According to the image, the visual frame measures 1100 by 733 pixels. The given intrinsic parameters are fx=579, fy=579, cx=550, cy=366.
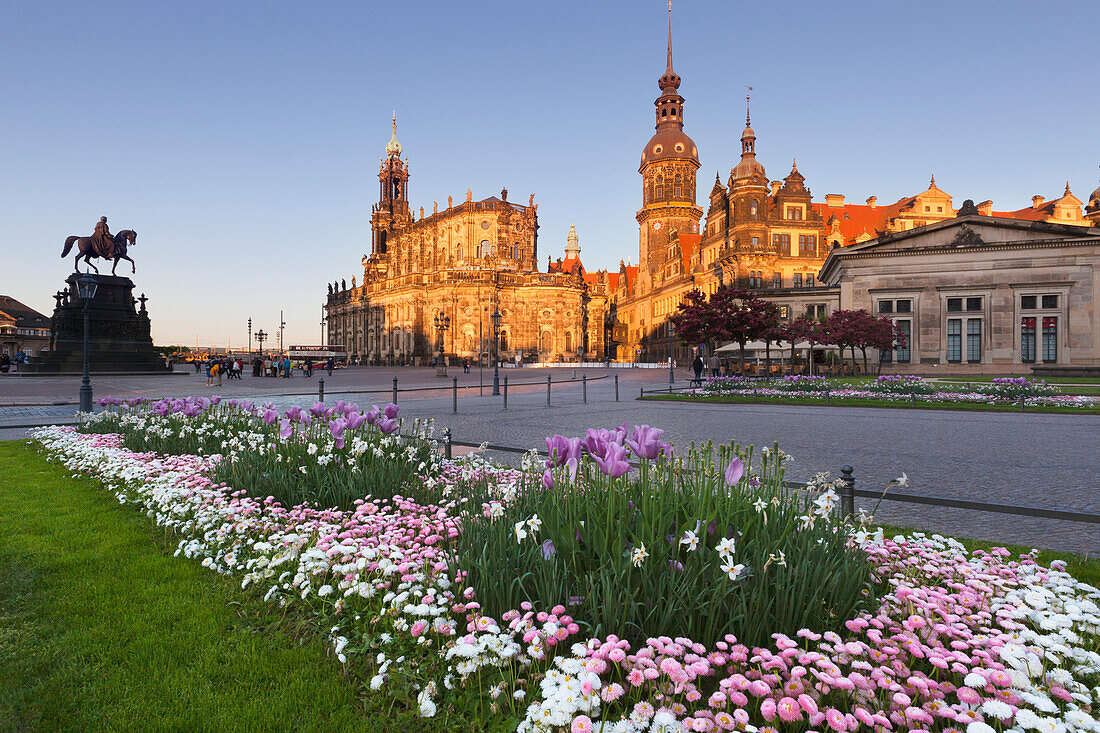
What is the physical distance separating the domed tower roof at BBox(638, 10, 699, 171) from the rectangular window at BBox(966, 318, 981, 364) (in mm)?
59581

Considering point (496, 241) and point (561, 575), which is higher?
point (496, 241)

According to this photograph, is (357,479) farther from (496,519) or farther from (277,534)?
(496,519)

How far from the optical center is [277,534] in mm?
4160

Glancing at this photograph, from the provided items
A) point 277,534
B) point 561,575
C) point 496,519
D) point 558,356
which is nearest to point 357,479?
point 277,534

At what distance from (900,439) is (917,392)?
1057cm

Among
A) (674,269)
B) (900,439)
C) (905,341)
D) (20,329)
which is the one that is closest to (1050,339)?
(905,341)

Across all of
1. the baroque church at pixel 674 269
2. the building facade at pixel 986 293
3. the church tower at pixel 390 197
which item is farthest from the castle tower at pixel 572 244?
the building facade at pixel 986 293

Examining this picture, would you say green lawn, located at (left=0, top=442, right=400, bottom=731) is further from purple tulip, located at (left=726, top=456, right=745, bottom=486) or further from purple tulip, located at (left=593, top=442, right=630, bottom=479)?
purple tulip, located at (left=726, top=456, right=745, bottom=486)

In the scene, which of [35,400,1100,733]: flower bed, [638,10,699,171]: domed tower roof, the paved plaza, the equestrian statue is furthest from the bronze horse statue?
[638,10,699,171]: domed tower roof

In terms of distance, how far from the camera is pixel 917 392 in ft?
64.4

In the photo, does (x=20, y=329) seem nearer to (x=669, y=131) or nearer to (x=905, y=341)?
(x=669, y=131)

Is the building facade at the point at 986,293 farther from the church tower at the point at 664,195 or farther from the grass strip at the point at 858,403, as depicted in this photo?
the church tower at the point at 664,195

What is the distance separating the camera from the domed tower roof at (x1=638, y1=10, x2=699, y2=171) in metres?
91.8

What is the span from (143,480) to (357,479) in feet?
9.66
